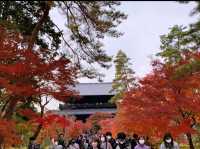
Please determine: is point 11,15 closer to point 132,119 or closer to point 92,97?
point 132,119

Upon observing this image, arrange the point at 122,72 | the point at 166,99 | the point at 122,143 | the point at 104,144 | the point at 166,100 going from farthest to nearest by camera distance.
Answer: the point at 122,72 < the point at 166,99 < the point at 166,100 < the point at 104,144 < the point at 122,143

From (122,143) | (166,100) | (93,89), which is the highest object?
(93,89)

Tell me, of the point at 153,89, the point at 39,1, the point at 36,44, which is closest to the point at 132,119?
the point at 153,89

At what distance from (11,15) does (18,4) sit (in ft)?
1.88

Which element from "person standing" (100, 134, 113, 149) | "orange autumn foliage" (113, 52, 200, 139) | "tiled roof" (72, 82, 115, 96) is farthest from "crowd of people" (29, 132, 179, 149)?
"tiled roof" (72, 82, 115, 96)

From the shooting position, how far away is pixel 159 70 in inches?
939

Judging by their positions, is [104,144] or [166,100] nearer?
[104,144]

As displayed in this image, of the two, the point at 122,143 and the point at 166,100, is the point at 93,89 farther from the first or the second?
the point at 122,143

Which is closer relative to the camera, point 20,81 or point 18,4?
point 20,81

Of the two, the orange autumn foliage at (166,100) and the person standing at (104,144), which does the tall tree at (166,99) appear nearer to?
the orange autumn foliage at (166,100)

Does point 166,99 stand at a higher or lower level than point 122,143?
higher

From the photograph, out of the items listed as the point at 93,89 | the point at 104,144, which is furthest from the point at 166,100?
the point at 93,89

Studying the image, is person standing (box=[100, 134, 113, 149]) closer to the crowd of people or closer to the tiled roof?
the crowd of people

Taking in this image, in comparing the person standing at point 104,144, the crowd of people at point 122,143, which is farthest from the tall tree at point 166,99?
the person standing at point 104,144
